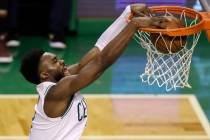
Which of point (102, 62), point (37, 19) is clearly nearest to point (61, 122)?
point (102, 62)

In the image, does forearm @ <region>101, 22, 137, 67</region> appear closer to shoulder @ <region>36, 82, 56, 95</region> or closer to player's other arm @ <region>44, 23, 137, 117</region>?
player's other arm @ <region>44, 23, 137, 117</region>

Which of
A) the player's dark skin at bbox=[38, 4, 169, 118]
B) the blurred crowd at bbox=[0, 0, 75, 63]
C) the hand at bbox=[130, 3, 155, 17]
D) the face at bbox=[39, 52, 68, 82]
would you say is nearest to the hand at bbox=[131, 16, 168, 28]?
the player's dark skin at bbox=[38, 4, 169, 118]

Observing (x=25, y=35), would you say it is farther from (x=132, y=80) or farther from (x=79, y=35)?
(x=132, y=80)

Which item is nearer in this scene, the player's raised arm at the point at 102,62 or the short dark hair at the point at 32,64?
the player's raised arm at the point at 102,62

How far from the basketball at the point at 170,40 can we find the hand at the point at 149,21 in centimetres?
2

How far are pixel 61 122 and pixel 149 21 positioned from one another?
88 cm

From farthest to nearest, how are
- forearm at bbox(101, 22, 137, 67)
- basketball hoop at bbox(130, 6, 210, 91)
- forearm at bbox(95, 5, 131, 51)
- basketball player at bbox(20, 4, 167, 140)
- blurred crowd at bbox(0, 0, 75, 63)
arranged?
blurred crowd at bbox(0, 0, 75, 63) < forearm at bbox(95, 5, 131, 51) < basketball player at bbox(20, 4, 167, 140) < basketball hoop at bbox(130, 6, 210, 91) < forearm at bbox(101, 22, 137, 67)

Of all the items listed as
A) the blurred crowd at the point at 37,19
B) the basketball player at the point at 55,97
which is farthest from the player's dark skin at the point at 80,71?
the blurred crowd at the point at 37,19

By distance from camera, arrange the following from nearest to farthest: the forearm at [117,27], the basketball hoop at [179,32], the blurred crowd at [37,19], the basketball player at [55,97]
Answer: the basketball hoop at [179,32] < the basketball player at [55,97] < the forearm at [117,27] < the blurred crowd at [37,19]

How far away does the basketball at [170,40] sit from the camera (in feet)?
11.8

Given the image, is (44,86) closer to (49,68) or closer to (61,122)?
(49,68)

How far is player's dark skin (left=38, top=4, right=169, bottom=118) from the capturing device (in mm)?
3434

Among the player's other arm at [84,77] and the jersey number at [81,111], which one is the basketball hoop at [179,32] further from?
the jersey number at [81,111]

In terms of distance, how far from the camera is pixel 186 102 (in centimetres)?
624
